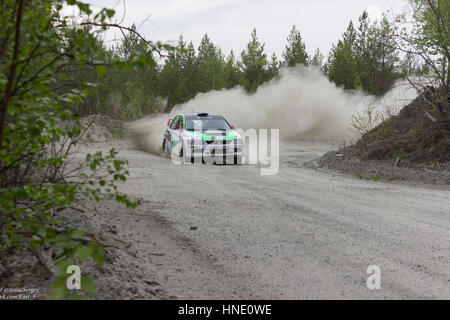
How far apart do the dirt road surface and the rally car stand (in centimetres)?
352

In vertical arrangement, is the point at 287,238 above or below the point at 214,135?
below

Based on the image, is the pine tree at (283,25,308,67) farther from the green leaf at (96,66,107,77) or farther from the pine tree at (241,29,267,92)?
the green leaf at (96,66,107,77)

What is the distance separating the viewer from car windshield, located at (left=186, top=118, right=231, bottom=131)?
47.2 feet

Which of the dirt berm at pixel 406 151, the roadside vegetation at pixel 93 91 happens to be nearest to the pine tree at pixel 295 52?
the roadside vegetation at pixel 93 91

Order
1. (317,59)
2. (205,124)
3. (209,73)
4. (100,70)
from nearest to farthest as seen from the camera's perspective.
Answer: (100,70)
(205,124)
(209,73)
(317,59)

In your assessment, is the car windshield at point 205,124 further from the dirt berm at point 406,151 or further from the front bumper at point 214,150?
the dirt berm at point 406,151

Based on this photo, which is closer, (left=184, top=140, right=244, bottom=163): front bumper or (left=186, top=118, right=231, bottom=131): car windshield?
(left=184, top=140, right=244, bottom=163): front bumper

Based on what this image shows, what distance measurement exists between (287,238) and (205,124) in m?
9.33

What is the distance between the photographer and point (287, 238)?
18.6ft

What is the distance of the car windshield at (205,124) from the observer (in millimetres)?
14385

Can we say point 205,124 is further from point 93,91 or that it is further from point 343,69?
point 343,69

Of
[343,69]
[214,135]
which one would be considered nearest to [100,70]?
[214,135]

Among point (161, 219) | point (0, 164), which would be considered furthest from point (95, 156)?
point (161, 219)

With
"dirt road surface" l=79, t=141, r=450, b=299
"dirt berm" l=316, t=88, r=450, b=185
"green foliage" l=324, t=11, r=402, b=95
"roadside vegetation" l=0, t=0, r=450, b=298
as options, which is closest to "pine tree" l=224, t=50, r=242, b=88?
"roadside vegetation" l=0, t=0, r=450, b=298
